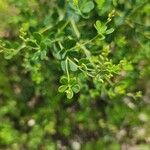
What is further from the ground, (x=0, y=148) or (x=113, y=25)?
(x=113, y=25)

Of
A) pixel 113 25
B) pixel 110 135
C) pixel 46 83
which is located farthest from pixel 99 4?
pixel 110 135

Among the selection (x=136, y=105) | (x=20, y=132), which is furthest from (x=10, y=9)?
(x=136, y=105)

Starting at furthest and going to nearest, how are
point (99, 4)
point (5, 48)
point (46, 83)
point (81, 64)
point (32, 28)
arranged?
point (46, 83) < point (32, 28) < point (99, 4) < point (5, 48) < point (81, 64)

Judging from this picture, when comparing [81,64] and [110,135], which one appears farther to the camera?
[110,135]

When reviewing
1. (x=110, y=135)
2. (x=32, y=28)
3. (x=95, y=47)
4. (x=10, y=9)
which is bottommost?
(x=110, y=135)

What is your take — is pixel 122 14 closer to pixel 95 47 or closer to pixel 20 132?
pixel 95 47

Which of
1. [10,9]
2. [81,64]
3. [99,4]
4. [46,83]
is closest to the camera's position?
[81,64]
